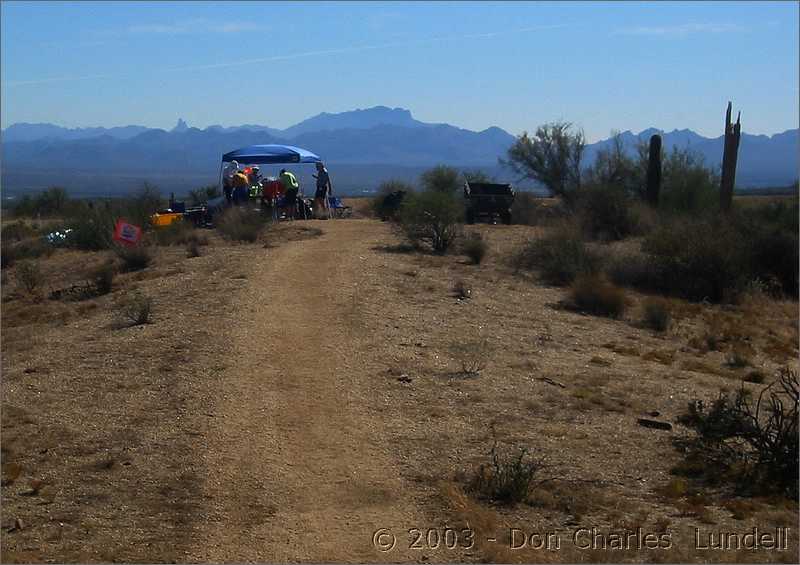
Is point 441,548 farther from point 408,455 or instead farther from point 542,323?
point 542,323

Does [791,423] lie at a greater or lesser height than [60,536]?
greater

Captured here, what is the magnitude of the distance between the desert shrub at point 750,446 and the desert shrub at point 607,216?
778 inches

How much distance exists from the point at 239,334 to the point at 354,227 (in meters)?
14.8

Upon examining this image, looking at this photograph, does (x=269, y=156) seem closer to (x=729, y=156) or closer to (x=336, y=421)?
(x=729, y=156)

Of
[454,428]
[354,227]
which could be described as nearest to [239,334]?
[454,428]

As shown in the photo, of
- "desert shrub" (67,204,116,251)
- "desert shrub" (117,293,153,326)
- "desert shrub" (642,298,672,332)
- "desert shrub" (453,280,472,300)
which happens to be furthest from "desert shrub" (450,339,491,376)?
"desert shrub" (67,204,116,251)

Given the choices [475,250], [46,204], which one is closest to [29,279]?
[475,250]

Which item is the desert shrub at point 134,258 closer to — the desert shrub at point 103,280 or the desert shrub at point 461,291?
the desert shrub at point 103,280

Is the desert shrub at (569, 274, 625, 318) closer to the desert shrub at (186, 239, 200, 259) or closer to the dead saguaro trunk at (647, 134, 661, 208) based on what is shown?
the desert shrub at (186, 239, 200, 259)

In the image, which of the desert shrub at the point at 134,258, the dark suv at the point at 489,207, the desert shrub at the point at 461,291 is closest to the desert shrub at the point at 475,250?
the desert shrub at the point at 461,291

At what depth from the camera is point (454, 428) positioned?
11102mm

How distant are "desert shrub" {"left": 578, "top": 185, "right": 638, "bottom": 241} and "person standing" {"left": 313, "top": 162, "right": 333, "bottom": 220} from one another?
775 cm

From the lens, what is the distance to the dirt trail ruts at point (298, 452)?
8094mm

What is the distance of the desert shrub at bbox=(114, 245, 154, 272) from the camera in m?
23.1
